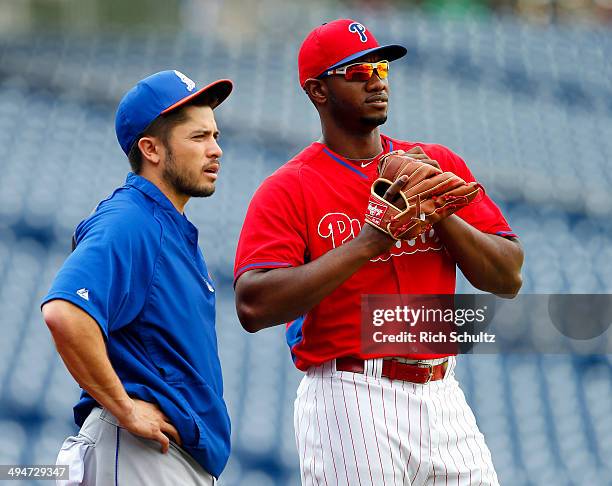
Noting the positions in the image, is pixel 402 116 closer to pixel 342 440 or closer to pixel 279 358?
pixel 279 358

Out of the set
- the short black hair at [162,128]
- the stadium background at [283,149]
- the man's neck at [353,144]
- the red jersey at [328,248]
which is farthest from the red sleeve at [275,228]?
the stadium background at [283,149]

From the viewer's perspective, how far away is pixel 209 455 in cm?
186

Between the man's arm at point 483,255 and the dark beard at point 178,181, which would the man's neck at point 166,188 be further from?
the man's arm at point 483,255

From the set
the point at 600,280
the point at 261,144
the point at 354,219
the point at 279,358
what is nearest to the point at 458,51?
the point at 261,144

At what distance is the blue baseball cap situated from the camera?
76.9 inches

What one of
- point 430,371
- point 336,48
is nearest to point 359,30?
point 336,48


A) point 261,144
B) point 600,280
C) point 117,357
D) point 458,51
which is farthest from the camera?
point 458,51

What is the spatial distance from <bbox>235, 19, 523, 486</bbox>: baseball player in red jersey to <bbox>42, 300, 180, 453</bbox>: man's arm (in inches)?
12.6

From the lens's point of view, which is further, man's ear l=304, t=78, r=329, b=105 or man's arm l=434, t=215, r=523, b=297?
man's ear l=304, t=78, r=329, b=105

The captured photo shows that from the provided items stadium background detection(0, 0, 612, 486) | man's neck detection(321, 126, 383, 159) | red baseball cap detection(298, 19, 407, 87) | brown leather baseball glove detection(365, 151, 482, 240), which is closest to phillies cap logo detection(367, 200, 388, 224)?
brown leather baseball glove detection(365, 151, 482, 240)

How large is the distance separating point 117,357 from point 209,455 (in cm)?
26

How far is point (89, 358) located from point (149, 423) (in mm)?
174

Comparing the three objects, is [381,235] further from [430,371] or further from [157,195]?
[157,195]

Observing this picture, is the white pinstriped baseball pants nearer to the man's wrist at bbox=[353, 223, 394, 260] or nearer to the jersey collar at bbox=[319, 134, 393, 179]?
the man's wrist at bbox=[353, 223, 394, 260]
